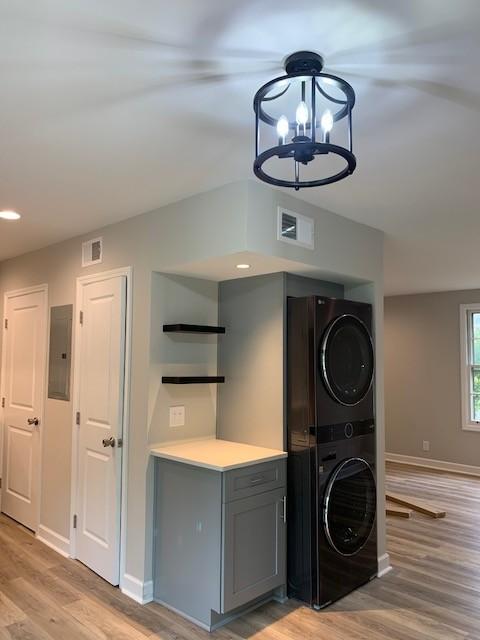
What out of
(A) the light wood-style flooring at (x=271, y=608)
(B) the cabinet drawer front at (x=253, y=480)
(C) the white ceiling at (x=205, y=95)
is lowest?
(A) the light wood-style flooring at (x=271, y=608)

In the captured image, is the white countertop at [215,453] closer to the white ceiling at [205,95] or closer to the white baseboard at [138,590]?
the white baseboard at [138,590]

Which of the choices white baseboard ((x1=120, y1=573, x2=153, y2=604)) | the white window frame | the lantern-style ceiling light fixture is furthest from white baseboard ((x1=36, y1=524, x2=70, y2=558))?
the white window frame

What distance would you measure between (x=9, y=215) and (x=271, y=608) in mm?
2986

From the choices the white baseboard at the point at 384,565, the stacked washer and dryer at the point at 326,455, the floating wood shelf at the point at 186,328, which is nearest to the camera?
the stacked washer and dryer at the point at 326,455

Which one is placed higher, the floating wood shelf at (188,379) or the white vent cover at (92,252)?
the white vent cover at (92,252)

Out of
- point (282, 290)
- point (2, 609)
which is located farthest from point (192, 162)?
point (2, 609)

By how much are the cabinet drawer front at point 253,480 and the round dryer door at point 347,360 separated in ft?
1.89

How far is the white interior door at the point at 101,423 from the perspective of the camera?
314cm

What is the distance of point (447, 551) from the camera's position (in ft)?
12.3

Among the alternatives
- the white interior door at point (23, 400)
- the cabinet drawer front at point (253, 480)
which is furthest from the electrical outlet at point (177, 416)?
the white interior door at point (23, 400)

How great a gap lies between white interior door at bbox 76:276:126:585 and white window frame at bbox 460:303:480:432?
16.7 ft

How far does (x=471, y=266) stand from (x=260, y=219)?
3.29m

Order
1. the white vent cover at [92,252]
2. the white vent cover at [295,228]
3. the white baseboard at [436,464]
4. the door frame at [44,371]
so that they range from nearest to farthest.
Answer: the white vent cover at [295,228]
the white vent cover at [92,252]
the door frame at [44,371]
the white baseboard at [436,464]

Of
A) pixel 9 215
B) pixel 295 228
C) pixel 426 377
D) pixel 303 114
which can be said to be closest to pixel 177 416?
pixel 295 228
